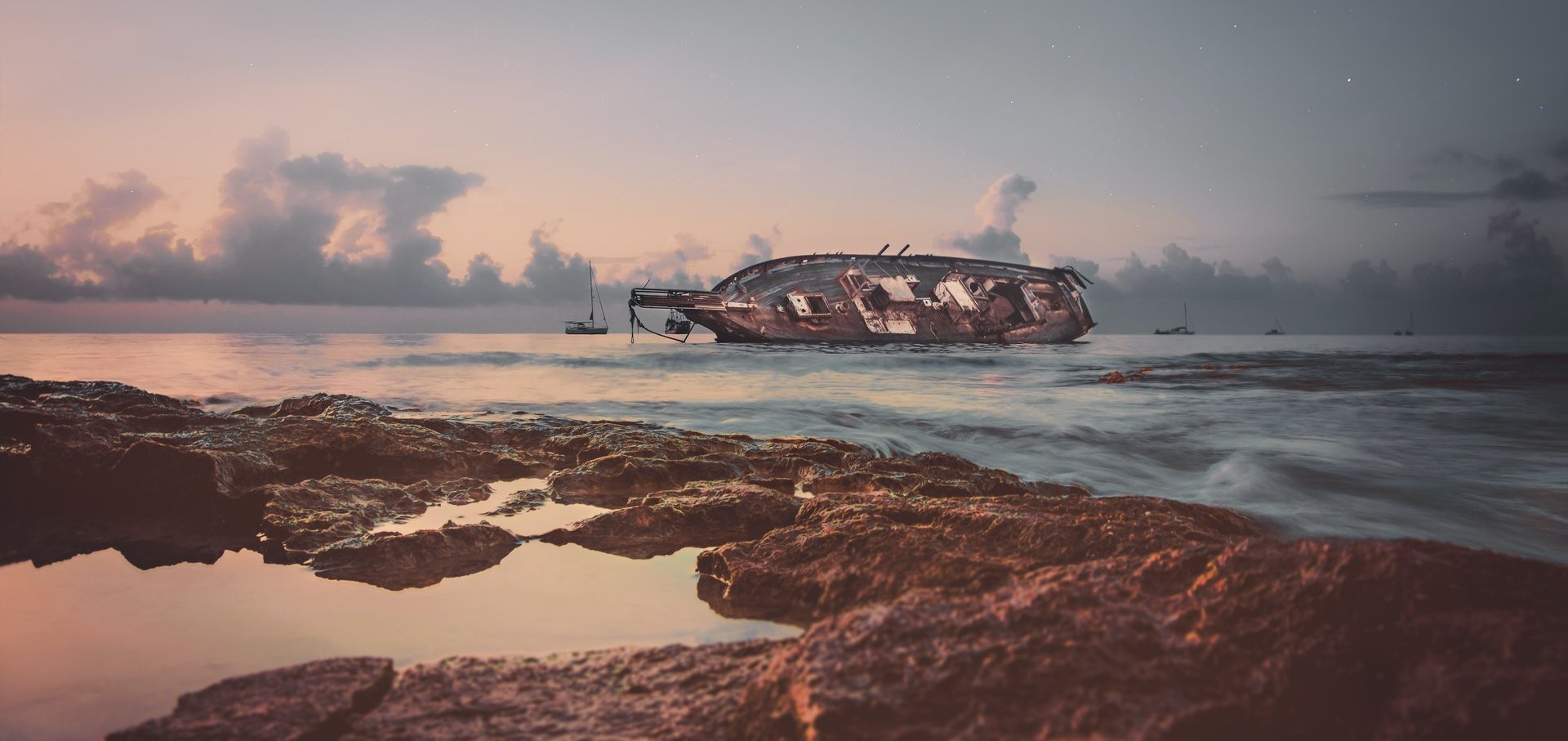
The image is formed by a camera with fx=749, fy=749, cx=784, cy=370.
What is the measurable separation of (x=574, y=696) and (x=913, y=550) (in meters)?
1.33

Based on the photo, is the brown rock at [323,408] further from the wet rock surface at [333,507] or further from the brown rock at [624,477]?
the brown rock at [624,477]

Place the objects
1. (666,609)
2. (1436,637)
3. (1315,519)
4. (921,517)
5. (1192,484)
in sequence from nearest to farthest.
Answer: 1. (1436,637)
2. (666,609)
3. (921,517)
4. (1315,519)
5. (1192,484)

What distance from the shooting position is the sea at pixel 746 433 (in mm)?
2580

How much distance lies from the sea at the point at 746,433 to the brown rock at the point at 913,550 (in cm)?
19

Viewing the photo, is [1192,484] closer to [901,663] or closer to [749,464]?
[749,464]

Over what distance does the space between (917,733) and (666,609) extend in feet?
5.31

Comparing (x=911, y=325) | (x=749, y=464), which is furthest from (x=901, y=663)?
(x=911, y=325)

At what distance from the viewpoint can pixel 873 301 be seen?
4116 centimetres

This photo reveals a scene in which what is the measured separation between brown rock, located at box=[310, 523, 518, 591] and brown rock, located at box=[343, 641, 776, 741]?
1295 mm

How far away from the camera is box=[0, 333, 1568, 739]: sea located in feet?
8.46

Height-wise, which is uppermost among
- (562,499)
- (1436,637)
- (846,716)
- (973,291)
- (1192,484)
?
(973,291)

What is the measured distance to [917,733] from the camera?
4.97 ft

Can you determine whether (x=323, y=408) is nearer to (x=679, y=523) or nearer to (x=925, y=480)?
(x=679, y=523)

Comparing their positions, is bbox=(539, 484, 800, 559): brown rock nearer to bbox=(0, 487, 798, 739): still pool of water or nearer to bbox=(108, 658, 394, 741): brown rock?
bbox=(0, 487, 798, 739): still pool of water
